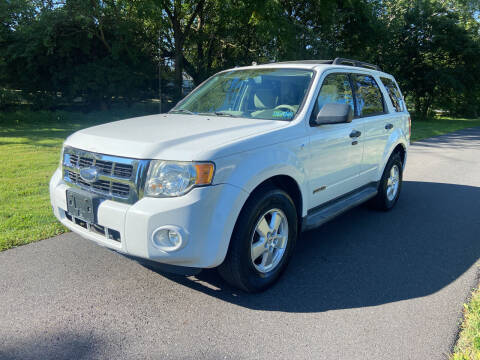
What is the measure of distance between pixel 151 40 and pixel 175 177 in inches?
792

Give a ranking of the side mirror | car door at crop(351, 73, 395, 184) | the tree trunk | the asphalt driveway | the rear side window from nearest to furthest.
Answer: the asphalt driveway
the side mirror
car door at crop(351, 73, 395, 184)
the rear side window
the tree trunk

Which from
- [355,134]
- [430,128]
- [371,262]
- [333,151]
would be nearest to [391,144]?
[355,134]

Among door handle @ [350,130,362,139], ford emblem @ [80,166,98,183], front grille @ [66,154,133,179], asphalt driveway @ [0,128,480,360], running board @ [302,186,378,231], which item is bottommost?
asphalt driveway @ [0,128,480,360]

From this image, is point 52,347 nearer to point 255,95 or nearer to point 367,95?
point 255,95

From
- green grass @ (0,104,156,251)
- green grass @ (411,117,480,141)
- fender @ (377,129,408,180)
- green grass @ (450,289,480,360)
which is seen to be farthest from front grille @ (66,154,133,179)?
green grass @ (411,117,480,141)

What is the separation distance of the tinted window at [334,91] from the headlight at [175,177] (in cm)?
154

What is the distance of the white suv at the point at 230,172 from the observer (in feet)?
9.34

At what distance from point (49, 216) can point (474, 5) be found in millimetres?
49660

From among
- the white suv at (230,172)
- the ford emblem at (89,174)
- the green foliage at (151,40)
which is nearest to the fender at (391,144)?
the white suv at (230,172)

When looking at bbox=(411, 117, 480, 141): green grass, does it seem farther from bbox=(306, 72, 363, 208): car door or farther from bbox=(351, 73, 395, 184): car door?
bbox=(306, 72, 363, 208): car door

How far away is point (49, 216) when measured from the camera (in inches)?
202

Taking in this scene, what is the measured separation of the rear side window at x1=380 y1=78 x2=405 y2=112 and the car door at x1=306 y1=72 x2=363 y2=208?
1.37 m

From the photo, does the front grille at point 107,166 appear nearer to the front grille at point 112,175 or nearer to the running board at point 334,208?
the front grille at point 112,175

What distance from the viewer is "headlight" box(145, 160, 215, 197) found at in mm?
2832
